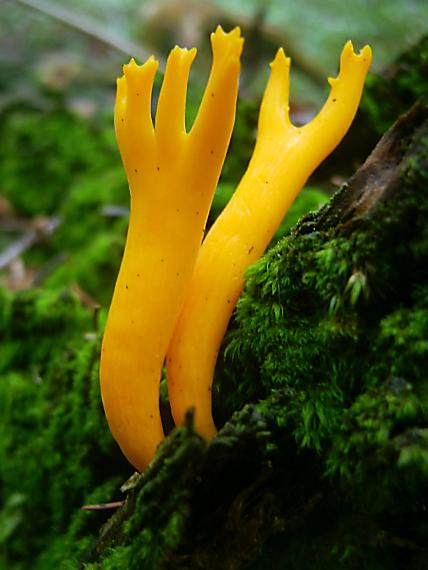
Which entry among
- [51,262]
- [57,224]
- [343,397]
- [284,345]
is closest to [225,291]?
[284,345]

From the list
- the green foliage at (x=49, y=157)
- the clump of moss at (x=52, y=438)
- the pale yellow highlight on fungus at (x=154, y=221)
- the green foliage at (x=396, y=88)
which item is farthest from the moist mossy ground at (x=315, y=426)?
the green foliage at (x=49, y=157)

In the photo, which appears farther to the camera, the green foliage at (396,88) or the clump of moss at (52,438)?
the green foliage at (396,88)

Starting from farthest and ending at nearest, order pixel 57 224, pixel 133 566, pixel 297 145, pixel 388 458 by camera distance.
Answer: pixel 57 224
pixel 297 145
pixel 133 566
pixel 388 458

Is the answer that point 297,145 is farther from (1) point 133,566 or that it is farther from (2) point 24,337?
(2) point 24,337

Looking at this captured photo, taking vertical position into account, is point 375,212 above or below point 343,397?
above

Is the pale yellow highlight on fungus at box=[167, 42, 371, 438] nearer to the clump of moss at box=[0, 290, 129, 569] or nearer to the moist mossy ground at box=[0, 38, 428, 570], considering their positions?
the moist mossy ground at box=[0, 38, 428, 570]

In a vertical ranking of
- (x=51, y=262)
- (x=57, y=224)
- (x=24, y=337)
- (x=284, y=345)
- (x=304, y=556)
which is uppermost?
(x=57, y=224)

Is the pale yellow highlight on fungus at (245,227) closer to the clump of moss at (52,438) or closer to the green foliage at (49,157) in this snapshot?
the clump of moss at (52,438)
